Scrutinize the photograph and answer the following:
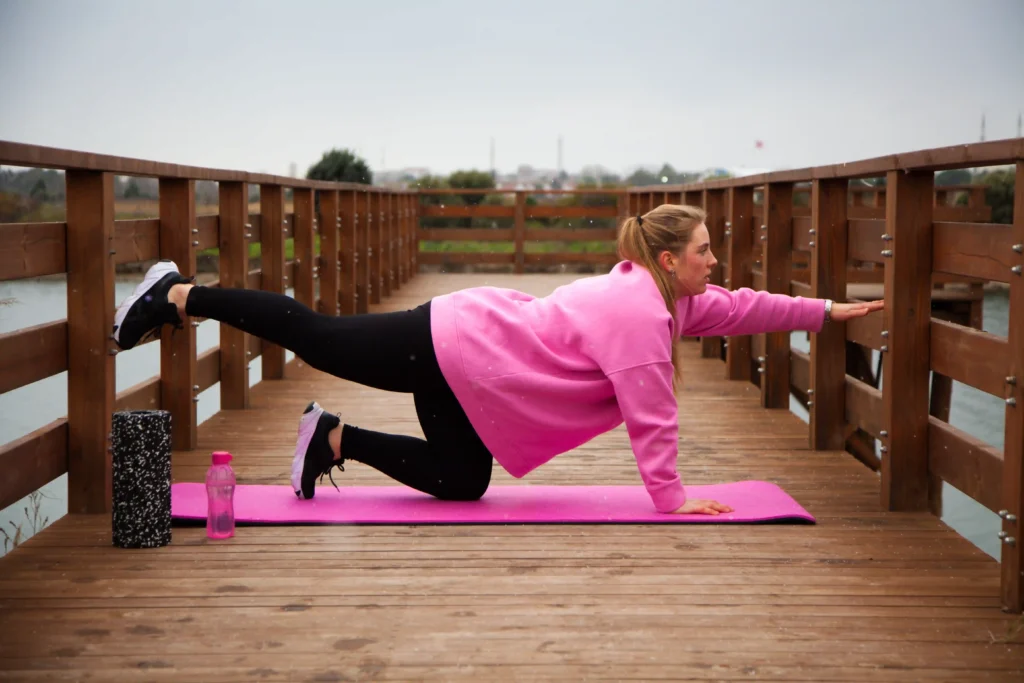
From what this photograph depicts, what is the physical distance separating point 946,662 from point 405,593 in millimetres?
1125

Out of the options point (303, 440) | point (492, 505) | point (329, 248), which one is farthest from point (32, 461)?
point (329, 248)

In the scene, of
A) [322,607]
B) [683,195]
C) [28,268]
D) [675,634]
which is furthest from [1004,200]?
[683,195]

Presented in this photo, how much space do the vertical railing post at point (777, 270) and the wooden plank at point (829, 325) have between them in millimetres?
1011

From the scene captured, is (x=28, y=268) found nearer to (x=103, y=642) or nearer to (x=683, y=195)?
(x=103, y=642)

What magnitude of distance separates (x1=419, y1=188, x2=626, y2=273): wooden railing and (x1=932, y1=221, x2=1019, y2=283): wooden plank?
13709 millimetres

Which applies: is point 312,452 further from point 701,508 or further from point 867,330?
point 867,330

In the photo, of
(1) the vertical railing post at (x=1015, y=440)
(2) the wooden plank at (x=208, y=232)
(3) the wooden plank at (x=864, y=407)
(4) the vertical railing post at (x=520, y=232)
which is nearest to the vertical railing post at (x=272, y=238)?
(2) the wooden plank at (x=208, y=232)

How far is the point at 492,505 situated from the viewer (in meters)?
3.52

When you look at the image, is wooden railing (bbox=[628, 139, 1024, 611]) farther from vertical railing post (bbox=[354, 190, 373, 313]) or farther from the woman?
vertical railing post (bbox=[354, 190, 373, 313])

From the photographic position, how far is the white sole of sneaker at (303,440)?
11.4 ft

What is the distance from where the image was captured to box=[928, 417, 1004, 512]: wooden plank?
2.96 meters

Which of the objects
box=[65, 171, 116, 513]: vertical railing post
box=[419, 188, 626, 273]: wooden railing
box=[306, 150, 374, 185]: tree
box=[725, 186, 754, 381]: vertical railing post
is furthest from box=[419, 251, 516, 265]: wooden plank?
box=[65, 171, 116, 513]: vertical railing post

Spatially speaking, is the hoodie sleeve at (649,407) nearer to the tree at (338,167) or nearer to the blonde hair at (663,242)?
the blonde hair at (663,242)

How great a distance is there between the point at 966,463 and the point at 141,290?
7.48 ft
